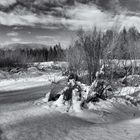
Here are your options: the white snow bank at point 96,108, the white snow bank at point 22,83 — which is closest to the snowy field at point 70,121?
the white snow bank at point 96,108

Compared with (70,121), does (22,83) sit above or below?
below

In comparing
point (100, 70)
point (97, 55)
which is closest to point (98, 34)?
point (97, 55)

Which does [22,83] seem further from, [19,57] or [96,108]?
[19,57]

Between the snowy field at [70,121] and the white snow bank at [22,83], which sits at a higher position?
the snowy field at [70,121]

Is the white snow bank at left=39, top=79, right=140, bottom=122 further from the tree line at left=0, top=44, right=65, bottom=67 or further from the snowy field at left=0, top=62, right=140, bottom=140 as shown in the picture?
the tree line at left=0, top=44, right=65, bottom=67

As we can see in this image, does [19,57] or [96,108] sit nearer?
[96,108]

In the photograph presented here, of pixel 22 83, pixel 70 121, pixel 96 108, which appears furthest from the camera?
pixel 22 83

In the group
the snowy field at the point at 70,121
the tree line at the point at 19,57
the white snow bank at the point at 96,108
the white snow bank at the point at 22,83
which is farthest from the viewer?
the tree line at the point at 19,57

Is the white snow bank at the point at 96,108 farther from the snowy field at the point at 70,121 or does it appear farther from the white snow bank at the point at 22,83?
the white snow bank at the point at 22,83

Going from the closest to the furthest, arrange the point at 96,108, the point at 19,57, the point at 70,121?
the point at 70,121 < the point at 96,108 < the point at 19,57

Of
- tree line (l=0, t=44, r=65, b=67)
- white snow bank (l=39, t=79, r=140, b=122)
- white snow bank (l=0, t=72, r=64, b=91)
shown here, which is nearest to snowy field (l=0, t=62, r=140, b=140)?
A: white snow bank (l=39, t=79, r=140, b=122)

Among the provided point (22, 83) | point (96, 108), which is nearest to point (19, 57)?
point (22, 83)

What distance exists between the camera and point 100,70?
21.7 ft

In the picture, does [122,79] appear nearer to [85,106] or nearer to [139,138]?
[85,106]
